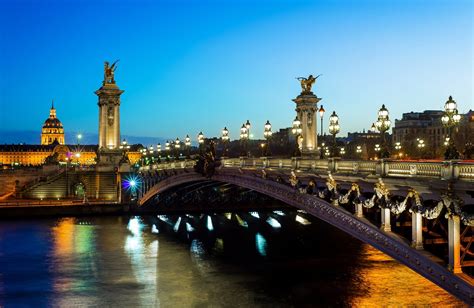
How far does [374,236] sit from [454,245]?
522cm

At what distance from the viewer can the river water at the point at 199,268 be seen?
29.3 meters

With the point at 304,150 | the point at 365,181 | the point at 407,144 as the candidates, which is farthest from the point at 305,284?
the point at 407,144

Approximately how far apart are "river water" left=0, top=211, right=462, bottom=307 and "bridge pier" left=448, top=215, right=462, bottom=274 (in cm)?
990

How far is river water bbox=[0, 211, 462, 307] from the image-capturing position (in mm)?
29328

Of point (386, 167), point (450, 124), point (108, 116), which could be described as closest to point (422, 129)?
point (108, 116)

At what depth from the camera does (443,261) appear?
18688 millimetres

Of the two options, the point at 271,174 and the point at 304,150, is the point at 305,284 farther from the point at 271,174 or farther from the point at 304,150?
the point at 304,150

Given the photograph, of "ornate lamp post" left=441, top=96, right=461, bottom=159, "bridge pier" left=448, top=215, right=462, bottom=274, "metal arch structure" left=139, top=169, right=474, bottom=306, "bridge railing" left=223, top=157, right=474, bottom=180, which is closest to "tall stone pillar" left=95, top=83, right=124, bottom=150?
"metal arch structure" left=139, top=169, right=474, bottom=306

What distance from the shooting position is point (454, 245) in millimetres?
17406

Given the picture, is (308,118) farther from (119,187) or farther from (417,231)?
(417,231)

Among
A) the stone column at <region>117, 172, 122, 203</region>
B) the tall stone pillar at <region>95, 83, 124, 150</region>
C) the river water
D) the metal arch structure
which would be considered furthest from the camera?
the tall stone pillar at <region>95, 83, 124, 150</region>

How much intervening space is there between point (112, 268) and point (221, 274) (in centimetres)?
731

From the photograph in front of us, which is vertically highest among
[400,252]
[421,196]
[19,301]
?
[421,196]

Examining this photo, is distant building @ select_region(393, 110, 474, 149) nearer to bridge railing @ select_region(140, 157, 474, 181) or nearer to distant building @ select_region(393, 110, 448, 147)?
distant building @ select_region(393, 110, 448, 147)
